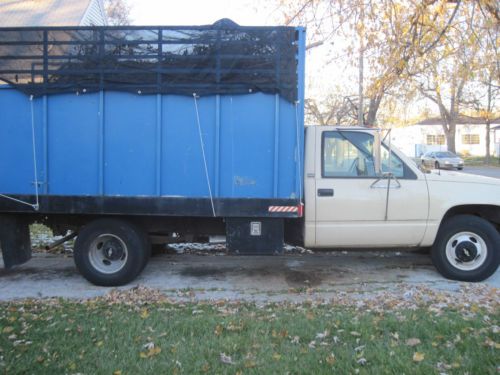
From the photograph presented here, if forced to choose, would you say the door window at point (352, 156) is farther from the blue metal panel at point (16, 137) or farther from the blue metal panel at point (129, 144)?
the blue metal panel at point (16, 137)

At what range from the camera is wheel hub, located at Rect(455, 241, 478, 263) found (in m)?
6.81

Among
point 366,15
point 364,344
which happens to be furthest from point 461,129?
point 364,344

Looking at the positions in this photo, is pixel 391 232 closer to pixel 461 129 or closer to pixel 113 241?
pixel 113 241

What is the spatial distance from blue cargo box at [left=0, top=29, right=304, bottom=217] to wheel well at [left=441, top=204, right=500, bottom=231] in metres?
2.18

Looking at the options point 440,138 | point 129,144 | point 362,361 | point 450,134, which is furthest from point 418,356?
point 440,138

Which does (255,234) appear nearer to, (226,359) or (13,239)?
(226,359)

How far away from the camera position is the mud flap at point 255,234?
653 cm

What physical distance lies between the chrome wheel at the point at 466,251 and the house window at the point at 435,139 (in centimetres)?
6900

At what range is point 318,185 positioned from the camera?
661 centimetres

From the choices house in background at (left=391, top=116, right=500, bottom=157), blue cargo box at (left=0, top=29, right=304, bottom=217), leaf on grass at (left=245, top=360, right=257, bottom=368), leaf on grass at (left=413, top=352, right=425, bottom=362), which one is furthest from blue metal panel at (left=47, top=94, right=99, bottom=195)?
house in background at (left=391, top=116, right=500, bottom=157)

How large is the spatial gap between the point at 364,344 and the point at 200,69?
3.78m

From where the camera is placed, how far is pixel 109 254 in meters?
6.75

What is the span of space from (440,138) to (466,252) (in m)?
69.5

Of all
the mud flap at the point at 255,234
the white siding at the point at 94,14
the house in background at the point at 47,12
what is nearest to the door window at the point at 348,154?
the mud flap at the point at 255,234
